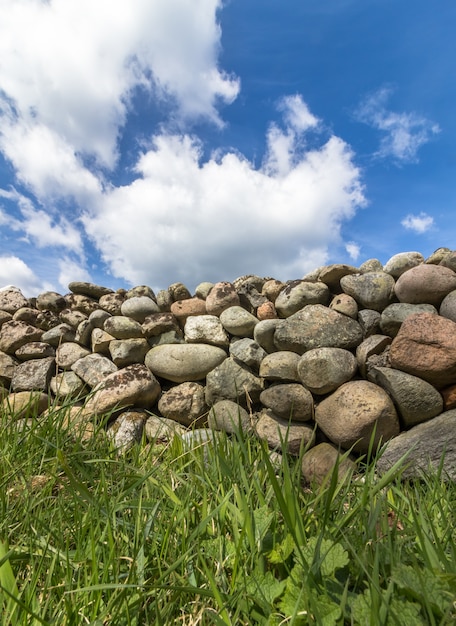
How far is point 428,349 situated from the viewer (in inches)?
107

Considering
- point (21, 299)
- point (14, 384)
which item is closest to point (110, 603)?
point (14, 384)

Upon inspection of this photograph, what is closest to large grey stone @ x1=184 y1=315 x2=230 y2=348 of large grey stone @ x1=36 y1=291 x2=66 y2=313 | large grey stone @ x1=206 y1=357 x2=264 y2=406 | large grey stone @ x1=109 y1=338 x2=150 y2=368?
large grey stone @ x1=206 y1=357 x2=264 y2=406

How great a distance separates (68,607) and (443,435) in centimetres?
249

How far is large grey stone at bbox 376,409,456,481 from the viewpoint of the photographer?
8.00ft

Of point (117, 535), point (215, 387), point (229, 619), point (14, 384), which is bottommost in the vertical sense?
point (229, 619)

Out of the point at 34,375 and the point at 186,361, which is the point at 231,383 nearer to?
the point at 186,361

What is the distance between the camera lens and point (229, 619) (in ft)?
2.52

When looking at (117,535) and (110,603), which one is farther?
(117,535)

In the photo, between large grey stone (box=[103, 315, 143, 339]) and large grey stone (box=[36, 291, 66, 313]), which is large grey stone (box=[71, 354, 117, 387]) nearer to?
large grey stone (box=[103, 315, 143, 339])

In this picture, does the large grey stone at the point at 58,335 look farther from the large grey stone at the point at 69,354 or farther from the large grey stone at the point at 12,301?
the large grey stone at the point at 12,301

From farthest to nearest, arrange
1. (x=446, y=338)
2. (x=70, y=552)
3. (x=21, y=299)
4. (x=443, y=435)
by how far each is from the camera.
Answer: (x=21, y=299) < (x=446, y=338) < (x=443, y=435) < (x=70, y=552)

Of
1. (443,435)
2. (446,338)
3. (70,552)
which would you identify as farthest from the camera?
(446,338)

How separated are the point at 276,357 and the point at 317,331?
41 centimetres

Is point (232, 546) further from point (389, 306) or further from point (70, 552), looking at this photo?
point (389, 306)
